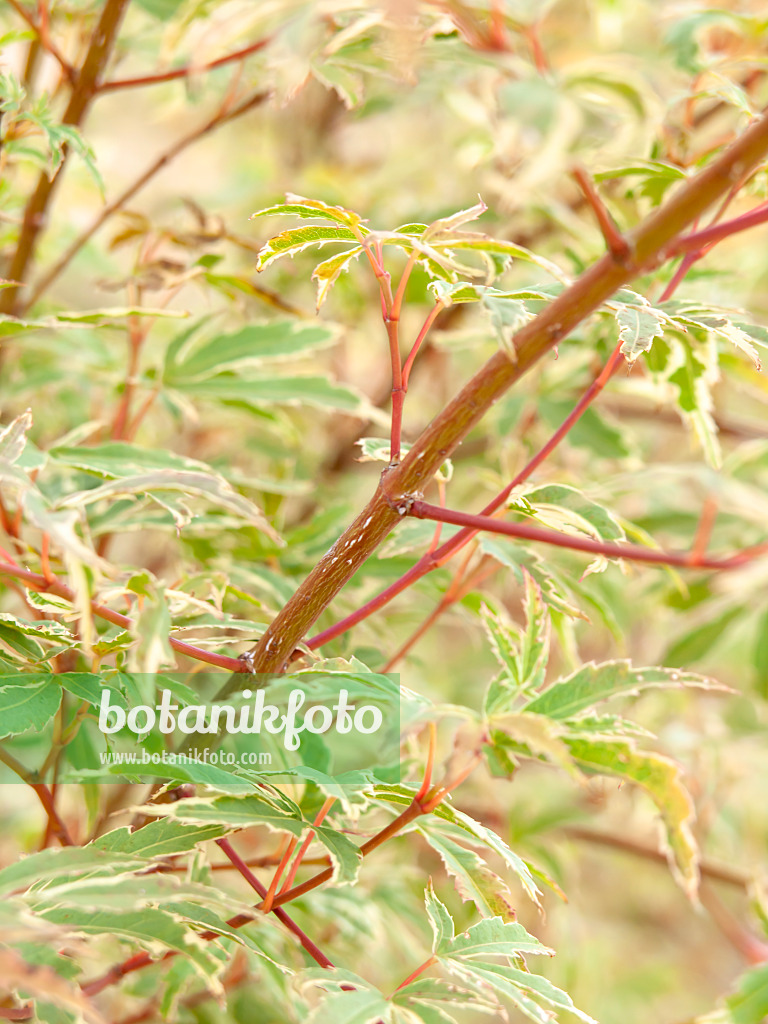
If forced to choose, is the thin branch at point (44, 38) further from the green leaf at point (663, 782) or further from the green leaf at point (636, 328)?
the green leaf at point (663, 782)

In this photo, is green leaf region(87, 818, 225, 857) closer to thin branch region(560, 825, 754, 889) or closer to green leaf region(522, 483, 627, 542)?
green leaf region(522, 483, 627, 542)

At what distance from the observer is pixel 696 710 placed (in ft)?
3.83

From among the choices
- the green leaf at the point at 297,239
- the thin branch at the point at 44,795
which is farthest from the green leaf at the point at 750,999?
the green leaf at the point at 297,239

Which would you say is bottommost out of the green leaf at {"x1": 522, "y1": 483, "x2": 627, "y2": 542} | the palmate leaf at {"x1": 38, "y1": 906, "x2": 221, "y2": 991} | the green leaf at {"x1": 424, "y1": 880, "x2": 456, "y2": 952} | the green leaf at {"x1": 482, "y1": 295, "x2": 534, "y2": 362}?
the green leaf at {"x1": 424, "y1": 880, "x2": 456, "y2": 952}

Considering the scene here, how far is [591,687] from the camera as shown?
0.43 m

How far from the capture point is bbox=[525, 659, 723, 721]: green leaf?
0.42 meters

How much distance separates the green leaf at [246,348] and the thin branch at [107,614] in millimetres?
310

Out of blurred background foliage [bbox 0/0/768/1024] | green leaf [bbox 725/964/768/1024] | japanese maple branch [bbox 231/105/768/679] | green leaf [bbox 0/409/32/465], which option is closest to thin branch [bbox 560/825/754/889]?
blurred background foliage [bbox 0/0/768/1024]

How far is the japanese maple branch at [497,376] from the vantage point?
0.32 metres

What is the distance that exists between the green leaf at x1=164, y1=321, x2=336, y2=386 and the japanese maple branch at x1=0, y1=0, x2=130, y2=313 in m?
0.13

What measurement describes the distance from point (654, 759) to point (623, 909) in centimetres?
155

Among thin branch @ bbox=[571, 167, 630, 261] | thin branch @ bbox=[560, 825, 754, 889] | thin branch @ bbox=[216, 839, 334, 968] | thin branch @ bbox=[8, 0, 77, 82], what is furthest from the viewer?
thin branch @ bbox=[560, 825, 754, 889]

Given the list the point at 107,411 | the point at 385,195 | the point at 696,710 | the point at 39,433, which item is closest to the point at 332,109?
the point at 385,195

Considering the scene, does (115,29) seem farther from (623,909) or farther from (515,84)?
(623,909)
